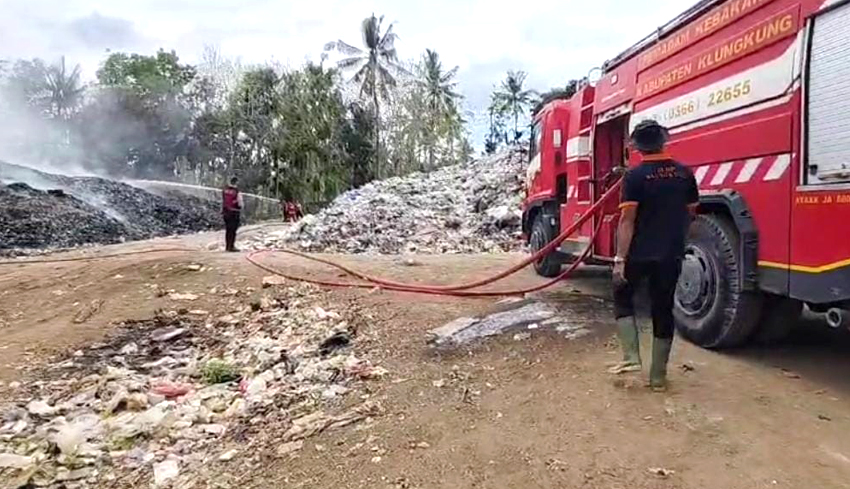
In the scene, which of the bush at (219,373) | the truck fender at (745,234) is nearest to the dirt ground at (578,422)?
the truck fender at (745,234)

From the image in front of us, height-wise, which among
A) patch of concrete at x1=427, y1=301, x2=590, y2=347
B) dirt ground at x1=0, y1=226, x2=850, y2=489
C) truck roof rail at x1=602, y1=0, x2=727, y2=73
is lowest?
dirt ground at x1=0, y1=226, x2=850, y2=489

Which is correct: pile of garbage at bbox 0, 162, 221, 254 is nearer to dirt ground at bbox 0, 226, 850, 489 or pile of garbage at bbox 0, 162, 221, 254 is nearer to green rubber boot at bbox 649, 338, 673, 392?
dirt ground at bbox 0, 226, 850, 489

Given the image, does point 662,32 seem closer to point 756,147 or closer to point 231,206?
point 756,147

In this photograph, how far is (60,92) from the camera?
47969 millimetres

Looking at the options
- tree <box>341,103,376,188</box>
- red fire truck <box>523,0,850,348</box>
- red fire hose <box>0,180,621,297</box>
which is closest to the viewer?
red fire truck <box>523,0,850,348</box>

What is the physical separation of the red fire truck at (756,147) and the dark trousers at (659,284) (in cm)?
81

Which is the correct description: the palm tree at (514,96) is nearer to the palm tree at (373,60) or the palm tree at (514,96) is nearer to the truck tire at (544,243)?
the palm tree at (373,60)

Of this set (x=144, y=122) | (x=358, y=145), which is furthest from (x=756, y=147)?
(x=144, y=122)

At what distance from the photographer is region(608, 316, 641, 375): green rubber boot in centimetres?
449

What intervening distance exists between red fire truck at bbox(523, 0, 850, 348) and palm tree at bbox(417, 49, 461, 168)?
30160mm

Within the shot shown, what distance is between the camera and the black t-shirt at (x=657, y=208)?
4211mm

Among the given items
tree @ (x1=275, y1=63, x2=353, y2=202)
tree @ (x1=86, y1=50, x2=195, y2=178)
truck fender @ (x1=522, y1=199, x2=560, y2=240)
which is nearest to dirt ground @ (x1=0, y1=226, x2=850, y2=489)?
truck fender @ (x1=522, y1=199, x2=560, y2=240)

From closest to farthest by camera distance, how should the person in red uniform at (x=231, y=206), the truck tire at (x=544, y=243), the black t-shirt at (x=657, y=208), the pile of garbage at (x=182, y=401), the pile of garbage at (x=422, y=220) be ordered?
the black t-shirt at (x=657, y=208) → the pile of garbage at (x=182, y=401) → the truck tire at (x=544, y=243) → the person in red uniform at (x=231, y=206) → the pile of garbage at (x=422, y=220)

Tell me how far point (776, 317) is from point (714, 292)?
19.2 inches
